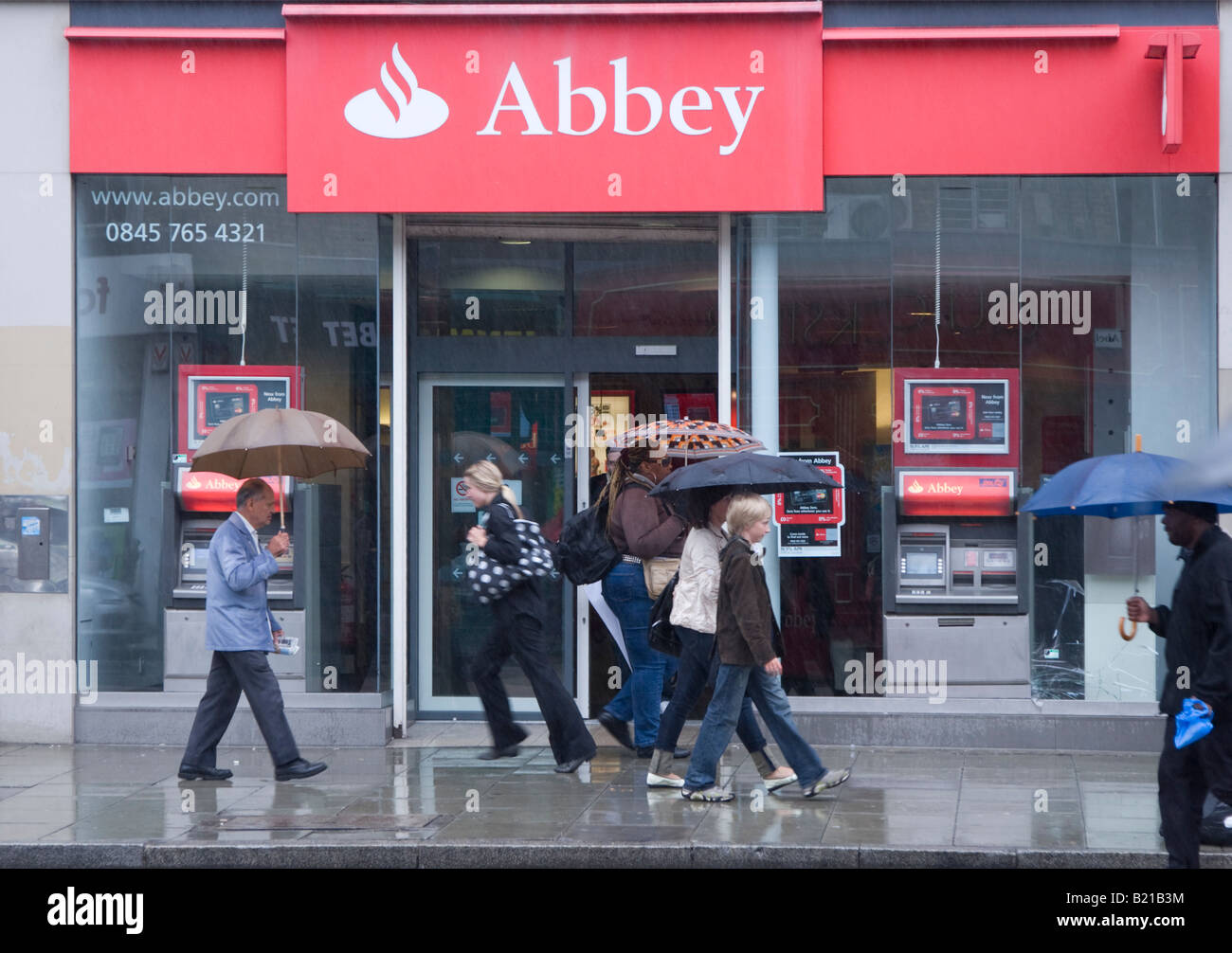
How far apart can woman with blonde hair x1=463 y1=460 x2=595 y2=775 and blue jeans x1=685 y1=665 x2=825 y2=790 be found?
980mm

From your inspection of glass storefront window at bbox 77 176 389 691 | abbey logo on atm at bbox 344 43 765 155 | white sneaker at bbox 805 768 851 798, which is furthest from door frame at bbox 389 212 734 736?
white sneaker at bbox 805 768 851 798

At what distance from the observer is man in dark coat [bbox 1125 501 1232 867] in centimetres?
623

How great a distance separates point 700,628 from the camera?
26.5 feet

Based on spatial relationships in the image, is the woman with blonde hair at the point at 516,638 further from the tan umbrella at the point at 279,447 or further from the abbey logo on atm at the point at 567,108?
the abbey logo on atm at the point at 567,108

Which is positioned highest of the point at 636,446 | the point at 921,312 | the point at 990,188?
the point at 990,188

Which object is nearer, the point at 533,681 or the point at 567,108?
the point at 533,681

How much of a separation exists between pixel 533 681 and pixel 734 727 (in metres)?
1.46

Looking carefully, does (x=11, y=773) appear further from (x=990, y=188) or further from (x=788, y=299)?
(x=990, y=188)

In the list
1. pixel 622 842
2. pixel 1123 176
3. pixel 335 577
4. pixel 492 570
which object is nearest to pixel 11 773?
pixel 335 577

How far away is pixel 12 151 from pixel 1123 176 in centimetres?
758

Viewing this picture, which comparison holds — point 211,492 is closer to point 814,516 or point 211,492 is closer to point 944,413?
point 814,516

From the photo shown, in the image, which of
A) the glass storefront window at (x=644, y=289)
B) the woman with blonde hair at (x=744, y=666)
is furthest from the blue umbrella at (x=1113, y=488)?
the glass storefront window at (x=644, y=289)

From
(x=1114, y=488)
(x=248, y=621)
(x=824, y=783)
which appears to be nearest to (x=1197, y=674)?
(x=1114, y=488)
